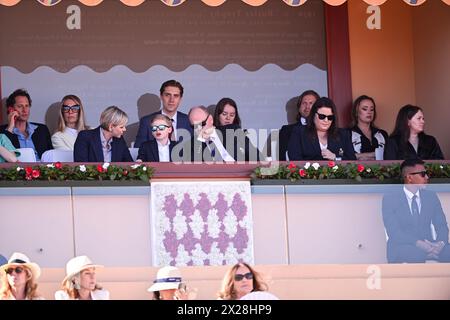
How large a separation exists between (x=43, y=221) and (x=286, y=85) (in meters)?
4.60

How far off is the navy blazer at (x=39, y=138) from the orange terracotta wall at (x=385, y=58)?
3965mm

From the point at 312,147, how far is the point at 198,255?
2135 millimetres

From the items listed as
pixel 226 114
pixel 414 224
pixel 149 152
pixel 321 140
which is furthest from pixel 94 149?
pixel 414 224

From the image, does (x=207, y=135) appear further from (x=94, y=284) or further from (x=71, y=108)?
(x=94, y=284)

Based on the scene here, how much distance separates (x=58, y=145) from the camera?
1839 centimetres

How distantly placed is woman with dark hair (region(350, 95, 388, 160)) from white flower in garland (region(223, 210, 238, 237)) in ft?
8.02

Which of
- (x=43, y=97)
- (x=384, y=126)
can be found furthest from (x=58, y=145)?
(x=384, y=126)

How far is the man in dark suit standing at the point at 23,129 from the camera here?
18.1 metres

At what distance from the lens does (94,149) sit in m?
17.5

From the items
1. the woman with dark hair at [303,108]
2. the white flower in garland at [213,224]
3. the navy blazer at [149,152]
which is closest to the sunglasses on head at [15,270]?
the white flower in garland at [213,224]
